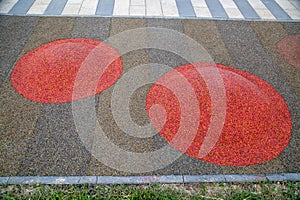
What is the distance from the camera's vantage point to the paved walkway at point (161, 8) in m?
8.26

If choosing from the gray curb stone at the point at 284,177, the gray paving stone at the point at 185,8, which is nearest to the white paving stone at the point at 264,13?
the gray paving stone at the point at 185,8

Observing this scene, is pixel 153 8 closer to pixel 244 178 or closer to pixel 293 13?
pixel 293 13

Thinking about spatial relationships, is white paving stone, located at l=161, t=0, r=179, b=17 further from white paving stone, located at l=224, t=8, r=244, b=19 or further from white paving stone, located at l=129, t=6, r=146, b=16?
white paving stone, located at l=224, t=8, r=244, b=19

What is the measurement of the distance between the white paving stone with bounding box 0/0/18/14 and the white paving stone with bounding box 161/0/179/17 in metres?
4.78

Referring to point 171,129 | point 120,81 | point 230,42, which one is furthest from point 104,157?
point 230,42

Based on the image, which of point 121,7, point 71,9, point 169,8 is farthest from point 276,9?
point 71,9

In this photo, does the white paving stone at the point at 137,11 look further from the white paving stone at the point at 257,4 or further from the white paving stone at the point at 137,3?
the white paving stone at the point at 257,4

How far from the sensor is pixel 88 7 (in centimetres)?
850

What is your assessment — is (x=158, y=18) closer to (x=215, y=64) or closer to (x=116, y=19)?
(x=116, y=19)

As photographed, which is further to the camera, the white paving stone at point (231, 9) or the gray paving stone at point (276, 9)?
the gray paving stone at point (276, 9)

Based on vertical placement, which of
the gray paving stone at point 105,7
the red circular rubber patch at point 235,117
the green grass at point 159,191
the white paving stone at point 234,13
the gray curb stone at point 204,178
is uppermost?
the gray paving stone at point 105,7

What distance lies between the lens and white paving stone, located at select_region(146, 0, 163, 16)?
8.33 m

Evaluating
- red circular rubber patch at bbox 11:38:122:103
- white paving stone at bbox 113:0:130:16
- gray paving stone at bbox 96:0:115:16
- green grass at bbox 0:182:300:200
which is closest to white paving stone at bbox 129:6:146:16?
white paving stone at bbox 113:0:130:16

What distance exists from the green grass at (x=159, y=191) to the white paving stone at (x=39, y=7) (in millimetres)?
5875
